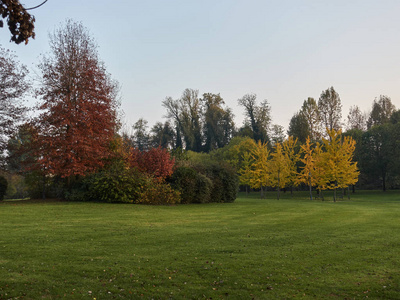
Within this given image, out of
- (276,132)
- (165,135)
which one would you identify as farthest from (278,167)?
(165,135)

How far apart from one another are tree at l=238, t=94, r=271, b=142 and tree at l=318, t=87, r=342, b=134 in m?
11.7

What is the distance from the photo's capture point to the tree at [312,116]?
195 ft

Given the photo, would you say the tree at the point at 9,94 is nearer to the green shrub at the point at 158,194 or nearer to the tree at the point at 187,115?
the green shrub at the point at 158,194

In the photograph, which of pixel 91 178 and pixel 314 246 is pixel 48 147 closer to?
pixel 91 178

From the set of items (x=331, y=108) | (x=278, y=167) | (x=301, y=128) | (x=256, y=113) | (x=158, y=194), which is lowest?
(x=158, y=194)

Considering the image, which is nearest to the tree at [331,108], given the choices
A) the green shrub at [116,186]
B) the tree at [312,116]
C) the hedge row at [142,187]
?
the tree at [312,116]

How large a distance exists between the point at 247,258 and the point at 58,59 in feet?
64.1

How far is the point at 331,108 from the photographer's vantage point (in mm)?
59281

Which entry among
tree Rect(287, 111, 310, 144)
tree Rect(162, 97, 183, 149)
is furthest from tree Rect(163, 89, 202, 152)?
tree Rect(287, 111, 310, 144)

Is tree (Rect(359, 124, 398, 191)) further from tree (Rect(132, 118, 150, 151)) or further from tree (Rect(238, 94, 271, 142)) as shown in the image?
tree (Rect(132, 118, 150, 151))

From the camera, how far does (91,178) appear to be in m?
20.9

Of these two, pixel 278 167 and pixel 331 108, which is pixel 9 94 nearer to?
pixel 278 167

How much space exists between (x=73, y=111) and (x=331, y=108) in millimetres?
50618

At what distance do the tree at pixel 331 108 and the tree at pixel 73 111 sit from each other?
47.2m
